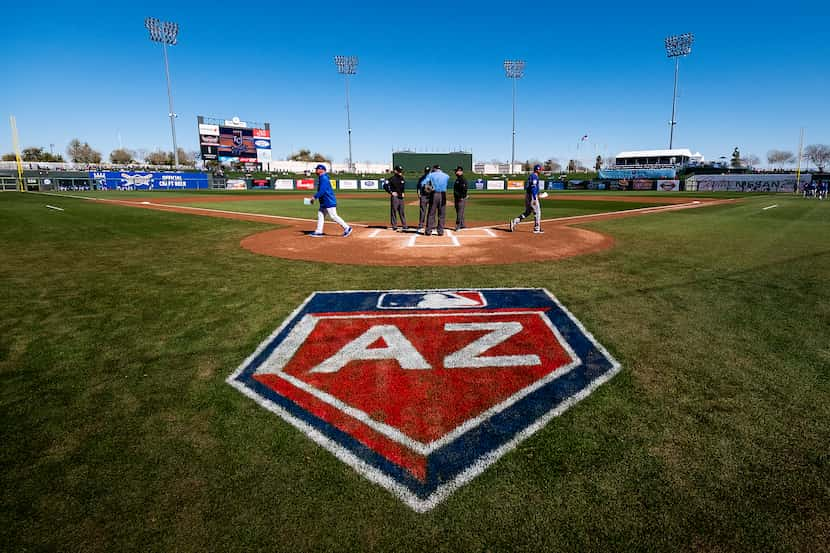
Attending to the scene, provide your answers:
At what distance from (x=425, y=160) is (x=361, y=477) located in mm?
89194

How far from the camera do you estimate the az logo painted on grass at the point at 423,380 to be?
2.65m

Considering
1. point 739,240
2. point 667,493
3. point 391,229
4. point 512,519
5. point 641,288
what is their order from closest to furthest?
point 512,519 → point 667,493 → point 641,288 → point 739,240 → point 391,229

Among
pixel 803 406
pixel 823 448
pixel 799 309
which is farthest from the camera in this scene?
pixel 799 309

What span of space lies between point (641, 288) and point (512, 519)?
525cm

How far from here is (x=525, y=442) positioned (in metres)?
2.75

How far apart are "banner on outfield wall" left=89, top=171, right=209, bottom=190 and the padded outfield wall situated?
146 feet

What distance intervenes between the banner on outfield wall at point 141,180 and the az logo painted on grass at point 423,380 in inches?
2099

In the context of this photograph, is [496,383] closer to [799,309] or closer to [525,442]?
[525,442]

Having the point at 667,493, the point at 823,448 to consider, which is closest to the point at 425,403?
the point at 667,493

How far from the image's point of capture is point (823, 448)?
8.80 ft

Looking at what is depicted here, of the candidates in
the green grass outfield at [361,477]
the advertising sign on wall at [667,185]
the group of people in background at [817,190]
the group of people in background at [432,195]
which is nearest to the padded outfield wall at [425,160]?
the advertising sign on wall at [667,185]

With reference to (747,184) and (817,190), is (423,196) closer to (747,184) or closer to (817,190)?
(817,190)

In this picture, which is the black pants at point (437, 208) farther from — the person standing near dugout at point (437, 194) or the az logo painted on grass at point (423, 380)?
the az logo painted on grass at point (423, 380)

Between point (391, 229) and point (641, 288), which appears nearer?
point (641, 288)
